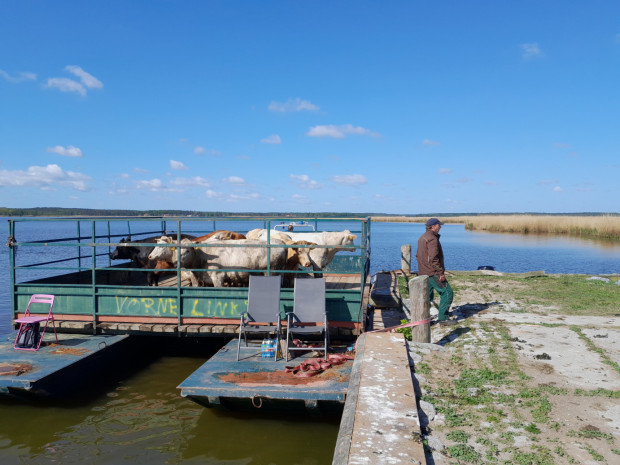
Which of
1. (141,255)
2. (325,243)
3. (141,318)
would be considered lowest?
(141,318)

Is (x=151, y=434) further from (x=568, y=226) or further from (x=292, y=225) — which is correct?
(x=568, y=226)

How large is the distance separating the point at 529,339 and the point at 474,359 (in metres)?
1.44

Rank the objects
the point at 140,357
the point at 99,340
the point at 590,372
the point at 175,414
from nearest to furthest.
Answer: the point at 590,372
the point at 175,414
the point at 99,340
the point at 140,357

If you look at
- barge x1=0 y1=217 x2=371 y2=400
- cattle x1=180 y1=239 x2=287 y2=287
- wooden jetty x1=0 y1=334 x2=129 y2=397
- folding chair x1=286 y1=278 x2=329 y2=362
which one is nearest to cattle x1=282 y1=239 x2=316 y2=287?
cattle x1=180 y1=239 x2=287 y2=287

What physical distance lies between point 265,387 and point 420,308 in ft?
8.59

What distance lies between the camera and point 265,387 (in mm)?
6000

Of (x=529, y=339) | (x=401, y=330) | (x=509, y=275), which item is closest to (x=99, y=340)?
(x=401, y=330)

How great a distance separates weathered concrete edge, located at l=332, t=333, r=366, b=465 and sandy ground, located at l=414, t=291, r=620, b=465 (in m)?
0.69

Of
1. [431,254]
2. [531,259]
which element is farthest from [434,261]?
[531,259]

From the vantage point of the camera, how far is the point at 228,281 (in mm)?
9773

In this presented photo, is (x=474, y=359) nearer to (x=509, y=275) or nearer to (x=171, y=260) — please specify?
(x=171, y=260)

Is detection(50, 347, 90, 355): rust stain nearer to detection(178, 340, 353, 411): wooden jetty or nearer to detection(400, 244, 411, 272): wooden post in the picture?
detection(178, 340, 353, 411): wooden jetty

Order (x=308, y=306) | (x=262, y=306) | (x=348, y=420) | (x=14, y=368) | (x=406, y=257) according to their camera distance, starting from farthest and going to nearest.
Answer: (x=406, y=257) < (x=262, y=306) < (x=308, y=306) < (x=14, y=368) < (x=348, y=420)

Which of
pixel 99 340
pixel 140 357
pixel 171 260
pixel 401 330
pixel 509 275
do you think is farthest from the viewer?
pixel 509 275
